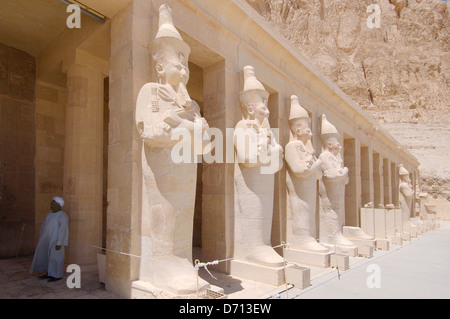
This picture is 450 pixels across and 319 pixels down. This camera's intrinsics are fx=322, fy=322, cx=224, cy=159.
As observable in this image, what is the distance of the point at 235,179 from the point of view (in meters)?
4.86

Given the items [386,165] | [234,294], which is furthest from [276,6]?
[234,294]

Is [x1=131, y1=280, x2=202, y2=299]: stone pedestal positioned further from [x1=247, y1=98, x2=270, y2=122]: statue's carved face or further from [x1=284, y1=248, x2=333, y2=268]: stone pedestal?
[x1=284, y1=248, x2=333, y2=268]: stone pedestal

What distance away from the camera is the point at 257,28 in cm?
563

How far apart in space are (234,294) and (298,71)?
16.4ft

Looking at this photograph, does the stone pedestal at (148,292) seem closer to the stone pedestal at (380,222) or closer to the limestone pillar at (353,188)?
the stone pedestal at (380,222)

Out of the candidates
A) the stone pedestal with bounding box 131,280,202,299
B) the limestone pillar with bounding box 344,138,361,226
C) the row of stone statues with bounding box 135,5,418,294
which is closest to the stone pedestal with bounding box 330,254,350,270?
the row of stone statues with bounding box 135,5,418,294

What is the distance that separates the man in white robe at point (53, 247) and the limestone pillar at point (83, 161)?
0.42 meters

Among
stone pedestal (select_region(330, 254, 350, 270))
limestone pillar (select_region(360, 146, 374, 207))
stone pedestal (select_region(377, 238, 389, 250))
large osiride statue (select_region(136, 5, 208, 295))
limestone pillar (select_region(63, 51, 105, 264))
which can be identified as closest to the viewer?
large osiride statue (select_region(136, 5, 208, 295))

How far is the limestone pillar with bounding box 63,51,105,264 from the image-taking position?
4.84 metres

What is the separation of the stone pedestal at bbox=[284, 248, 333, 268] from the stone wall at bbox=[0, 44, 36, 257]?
468cm

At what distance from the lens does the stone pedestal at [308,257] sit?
5605mm

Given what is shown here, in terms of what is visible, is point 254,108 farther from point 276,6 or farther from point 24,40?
point 276,6

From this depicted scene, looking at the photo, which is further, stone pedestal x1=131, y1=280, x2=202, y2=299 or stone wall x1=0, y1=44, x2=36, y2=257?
stone wall x1=0, y1=44, x2=36, y2=257

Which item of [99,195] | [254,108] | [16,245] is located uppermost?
[254,108]
